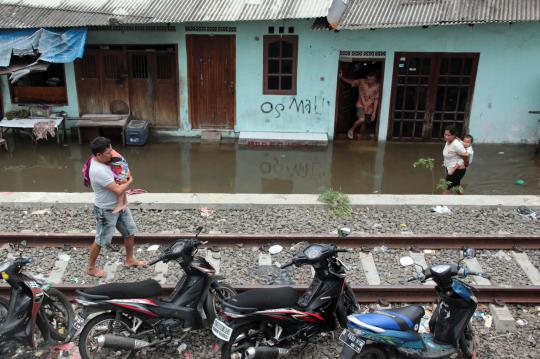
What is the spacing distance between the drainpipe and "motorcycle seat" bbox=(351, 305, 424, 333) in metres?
7.69

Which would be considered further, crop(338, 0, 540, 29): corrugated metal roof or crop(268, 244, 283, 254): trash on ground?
crop(338, 0, 540, 29): corrugated metal roof

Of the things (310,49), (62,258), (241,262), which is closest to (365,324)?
(241,262)

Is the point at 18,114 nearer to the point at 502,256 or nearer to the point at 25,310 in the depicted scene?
the point at 25,310

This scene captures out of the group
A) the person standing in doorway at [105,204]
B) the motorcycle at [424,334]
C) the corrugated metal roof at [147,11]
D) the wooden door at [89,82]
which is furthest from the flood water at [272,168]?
the motorcycle at [424,334]

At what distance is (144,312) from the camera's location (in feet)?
15.8

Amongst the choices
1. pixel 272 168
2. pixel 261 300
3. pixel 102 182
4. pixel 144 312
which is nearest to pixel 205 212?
pixel 102 182

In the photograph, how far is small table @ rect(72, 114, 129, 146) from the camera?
40.5 feet

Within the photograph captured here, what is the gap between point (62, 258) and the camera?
6.66m

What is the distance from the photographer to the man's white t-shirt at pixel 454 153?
27.6 ft

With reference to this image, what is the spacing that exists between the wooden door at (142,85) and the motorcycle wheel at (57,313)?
837cm

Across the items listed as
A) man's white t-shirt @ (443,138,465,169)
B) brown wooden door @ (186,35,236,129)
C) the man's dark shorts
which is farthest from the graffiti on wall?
the man's dark shorts

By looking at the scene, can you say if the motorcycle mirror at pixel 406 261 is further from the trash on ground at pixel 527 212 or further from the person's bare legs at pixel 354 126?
the person's bare legs at pixel 354 126

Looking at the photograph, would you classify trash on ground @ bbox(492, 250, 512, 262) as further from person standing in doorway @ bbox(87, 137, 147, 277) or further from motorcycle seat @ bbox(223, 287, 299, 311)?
person standing in doorway @ bbox(87, 137, 147, 277)

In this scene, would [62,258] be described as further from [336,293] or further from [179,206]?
[336,293]
